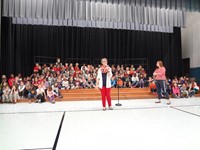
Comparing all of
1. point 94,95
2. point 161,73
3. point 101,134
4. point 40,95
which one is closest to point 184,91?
point 161,73

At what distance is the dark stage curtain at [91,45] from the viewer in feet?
33.0

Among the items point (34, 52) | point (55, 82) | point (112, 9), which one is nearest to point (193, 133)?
point (55, 82)

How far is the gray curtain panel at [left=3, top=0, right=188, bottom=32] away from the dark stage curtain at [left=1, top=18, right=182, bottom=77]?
176cm

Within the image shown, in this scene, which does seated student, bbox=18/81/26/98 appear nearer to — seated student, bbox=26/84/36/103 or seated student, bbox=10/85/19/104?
seated student, bbox=26/84/36/103

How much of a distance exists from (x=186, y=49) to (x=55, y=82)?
378 inches

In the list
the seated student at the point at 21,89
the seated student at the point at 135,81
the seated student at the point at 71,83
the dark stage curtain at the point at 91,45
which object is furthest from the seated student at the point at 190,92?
the seated student at the point at 21,89

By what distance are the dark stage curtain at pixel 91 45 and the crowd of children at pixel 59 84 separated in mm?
1852

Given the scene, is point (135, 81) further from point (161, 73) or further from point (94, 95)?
point (161, 73)

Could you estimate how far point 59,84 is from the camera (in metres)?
7.47

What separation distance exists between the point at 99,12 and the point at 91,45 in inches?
150

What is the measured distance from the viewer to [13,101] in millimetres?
5965

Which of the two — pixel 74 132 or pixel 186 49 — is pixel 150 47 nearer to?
pixel 186 49

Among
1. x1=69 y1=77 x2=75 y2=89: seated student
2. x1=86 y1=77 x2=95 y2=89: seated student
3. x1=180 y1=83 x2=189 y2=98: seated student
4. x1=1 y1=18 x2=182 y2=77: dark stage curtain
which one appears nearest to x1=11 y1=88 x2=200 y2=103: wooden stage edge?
x1=69 y1=77 x2=75 y2=89: seated student

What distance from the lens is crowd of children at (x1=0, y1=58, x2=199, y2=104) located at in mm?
6145
